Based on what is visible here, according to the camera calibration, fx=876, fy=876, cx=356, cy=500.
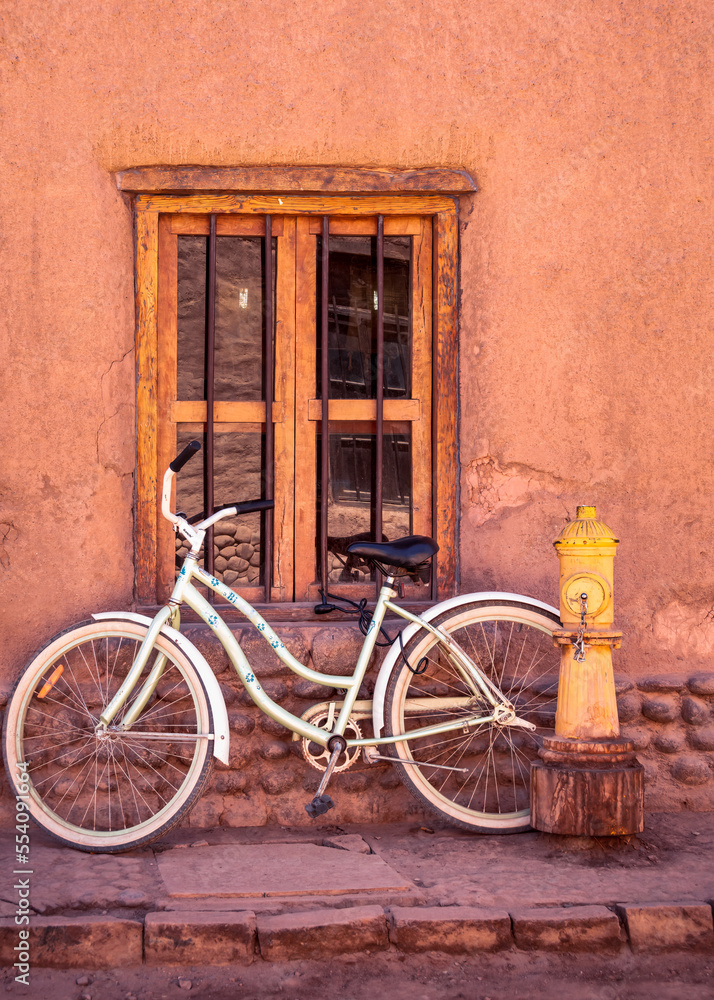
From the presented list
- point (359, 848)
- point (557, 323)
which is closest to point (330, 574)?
point (359, 848)

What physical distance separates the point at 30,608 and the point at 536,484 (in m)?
2.25

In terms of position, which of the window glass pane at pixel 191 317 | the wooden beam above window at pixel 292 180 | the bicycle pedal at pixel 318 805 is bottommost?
the bicycle pedal at pixel 318 805

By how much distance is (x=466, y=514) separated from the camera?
3.90 m

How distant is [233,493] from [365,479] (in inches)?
24.1

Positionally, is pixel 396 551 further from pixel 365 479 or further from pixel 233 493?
pixel 233 493

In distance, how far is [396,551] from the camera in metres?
3.40

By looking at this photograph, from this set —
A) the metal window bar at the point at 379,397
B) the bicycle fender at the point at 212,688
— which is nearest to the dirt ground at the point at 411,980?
the bicycle fender at the point at 212,688

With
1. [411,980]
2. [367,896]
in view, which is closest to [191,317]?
[367,896]

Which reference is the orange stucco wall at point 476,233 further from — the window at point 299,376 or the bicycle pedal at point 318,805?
the bicycle pedal at point 318,805

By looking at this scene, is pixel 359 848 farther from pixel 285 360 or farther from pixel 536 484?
pixel 285 360

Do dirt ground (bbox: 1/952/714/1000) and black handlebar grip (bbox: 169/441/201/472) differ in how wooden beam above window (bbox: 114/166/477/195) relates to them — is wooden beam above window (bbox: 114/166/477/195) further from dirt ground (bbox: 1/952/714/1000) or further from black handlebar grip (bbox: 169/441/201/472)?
dirt ground (bbox: 1/952/714/1000)

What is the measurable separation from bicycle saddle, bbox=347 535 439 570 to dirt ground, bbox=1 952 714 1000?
4.49ft

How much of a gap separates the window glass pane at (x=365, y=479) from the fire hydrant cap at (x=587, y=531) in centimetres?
87

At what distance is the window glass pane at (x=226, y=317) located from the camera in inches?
157
